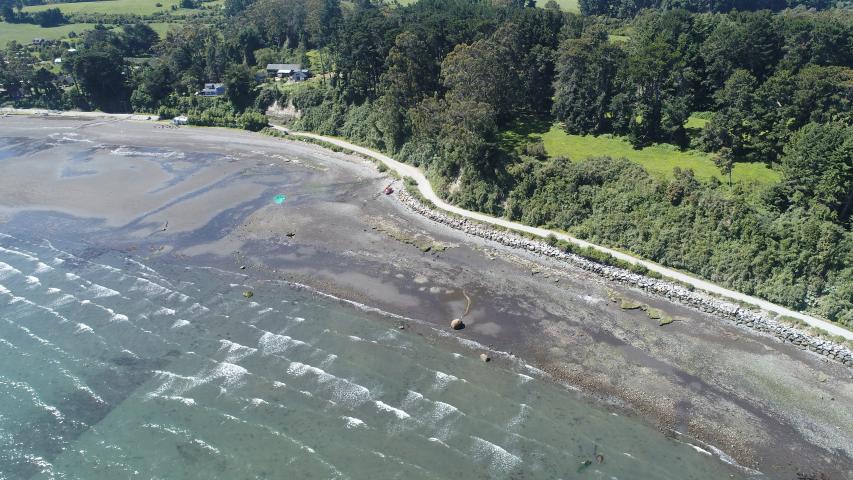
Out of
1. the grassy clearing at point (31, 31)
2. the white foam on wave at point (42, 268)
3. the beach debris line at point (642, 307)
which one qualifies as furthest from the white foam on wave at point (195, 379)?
the grassy clearing at point (31, 31)

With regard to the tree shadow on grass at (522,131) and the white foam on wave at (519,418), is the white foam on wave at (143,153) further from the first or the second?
the white foam on wave at (519,418)

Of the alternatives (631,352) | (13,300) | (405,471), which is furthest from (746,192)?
(13,300)

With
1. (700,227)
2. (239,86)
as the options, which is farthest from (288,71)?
(700,227)

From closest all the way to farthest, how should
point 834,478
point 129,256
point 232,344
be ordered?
point 834,478
point 232,344
point 129,256

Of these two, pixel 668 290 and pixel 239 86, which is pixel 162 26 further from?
pixel 668 290

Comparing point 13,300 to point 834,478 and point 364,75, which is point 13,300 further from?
point 834,478

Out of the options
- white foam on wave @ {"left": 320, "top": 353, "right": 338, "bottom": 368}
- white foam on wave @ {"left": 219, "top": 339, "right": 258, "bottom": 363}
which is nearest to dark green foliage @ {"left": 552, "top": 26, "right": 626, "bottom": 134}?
white foam on wave @ {"left": 320, "top": 353, "right": 338, "bottom": 368}
